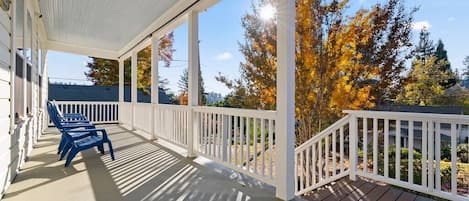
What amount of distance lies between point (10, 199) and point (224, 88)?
16.0 feet

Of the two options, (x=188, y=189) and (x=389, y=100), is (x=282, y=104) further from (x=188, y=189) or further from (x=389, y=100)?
(x=389, y=100)

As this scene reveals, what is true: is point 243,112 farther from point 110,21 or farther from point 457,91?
point 457,91

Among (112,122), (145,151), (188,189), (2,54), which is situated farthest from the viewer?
(112,122)

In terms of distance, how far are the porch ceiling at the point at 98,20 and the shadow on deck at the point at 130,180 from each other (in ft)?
8.17

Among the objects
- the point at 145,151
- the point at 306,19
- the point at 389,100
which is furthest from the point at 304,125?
the point at 145,151

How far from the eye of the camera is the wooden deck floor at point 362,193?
8.63 feet

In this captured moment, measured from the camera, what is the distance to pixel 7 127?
7.87 ft

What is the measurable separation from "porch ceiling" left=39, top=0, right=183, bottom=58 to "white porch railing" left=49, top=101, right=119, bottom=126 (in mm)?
A: 1931

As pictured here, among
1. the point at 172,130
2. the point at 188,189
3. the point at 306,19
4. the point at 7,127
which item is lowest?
the point at 188,189

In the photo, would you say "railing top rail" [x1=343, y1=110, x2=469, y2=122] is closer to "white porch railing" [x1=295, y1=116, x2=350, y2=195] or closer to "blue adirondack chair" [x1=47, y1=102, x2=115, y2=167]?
"white porch railing" [x1=295, y1=116, x2=350, y2=195]

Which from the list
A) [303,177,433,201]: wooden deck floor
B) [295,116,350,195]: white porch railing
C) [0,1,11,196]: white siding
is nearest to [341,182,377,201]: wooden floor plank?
[303,177,433,201]: wooden deck floor

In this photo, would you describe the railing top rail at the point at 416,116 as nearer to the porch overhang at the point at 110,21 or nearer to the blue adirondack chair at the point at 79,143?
the porch overhang at the point at 110,21

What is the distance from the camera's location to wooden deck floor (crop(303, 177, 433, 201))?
2.63 m

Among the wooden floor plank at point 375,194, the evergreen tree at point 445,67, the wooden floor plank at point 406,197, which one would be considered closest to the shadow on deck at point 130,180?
the wooden floor plank at point 375,194
